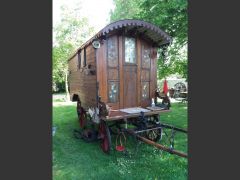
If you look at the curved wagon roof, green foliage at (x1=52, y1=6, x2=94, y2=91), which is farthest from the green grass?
green foliage at (x1=52, y1=6, x2=94, y2=91)

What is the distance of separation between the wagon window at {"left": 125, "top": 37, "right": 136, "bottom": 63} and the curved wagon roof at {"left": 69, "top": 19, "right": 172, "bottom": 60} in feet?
0.95

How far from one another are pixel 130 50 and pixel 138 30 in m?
0.69

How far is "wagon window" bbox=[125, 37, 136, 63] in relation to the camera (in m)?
7.84

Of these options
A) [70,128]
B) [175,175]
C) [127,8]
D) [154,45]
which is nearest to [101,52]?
[154,45]

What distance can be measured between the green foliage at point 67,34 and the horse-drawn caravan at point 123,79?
1390 cm

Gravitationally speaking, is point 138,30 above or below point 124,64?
above

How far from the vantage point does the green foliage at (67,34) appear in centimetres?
2206

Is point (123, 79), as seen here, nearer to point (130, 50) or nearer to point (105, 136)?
point (130, 50)

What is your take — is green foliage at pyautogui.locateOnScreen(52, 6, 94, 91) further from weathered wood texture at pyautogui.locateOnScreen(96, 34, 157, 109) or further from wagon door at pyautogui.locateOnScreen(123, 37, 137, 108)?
wagon door at pyautogui.locateOnScreen(123, 37, 137, 108)

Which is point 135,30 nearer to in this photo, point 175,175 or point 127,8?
point 175,175

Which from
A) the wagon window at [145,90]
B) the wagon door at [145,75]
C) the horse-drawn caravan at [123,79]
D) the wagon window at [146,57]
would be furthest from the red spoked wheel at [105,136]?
the wagon window at [146,57]

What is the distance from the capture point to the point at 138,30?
7852 mm

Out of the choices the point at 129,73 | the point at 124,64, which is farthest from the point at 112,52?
the point at 129,73

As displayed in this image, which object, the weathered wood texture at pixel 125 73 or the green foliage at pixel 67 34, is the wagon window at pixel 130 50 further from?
the green foliage at pixel 67 34
